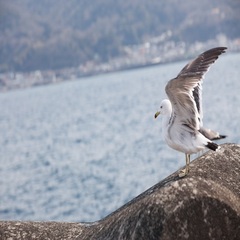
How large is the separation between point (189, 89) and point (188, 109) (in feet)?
0.80

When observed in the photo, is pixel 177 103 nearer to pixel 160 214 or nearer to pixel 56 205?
pixel 160 214

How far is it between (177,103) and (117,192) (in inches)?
1118

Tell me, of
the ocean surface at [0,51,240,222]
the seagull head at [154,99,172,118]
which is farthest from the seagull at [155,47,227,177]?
the ocean surface at [0,51,240,222]

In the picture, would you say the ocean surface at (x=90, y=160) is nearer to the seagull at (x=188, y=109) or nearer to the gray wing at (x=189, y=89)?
the seagull at (x=188, y=109)

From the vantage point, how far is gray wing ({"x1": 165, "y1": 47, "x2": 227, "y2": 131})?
25.0 feet

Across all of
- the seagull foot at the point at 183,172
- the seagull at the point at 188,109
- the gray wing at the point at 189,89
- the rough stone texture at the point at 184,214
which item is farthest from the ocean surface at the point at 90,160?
the rough stone texture at the point at 184,214

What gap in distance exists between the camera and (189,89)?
25.2 ft

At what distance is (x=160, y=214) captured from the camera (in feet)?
20.9

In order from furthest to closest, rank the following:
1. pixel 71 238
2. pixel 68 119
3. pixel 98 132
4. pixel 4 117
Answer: pixel 4 117 → pixel 68 119 → pixel 98 132 → pixel 71 238

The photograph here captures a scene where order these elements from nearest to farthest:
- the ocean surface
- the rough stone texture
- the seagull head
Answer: the rough stone texture
the seagull head
the ocean surface

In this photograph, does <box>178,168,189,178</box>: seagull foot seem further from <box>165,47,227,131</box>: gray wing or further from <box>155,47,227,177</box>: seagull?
<box>165,47,227,131</box>: gray wing

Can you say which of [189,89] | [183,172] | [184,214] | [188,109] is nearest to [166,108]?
[188,109]

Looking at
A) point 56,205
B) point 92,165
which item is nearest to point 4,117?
point 92,165

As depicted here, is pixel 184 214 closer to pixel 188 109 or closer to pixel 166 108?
pixel 188 109
